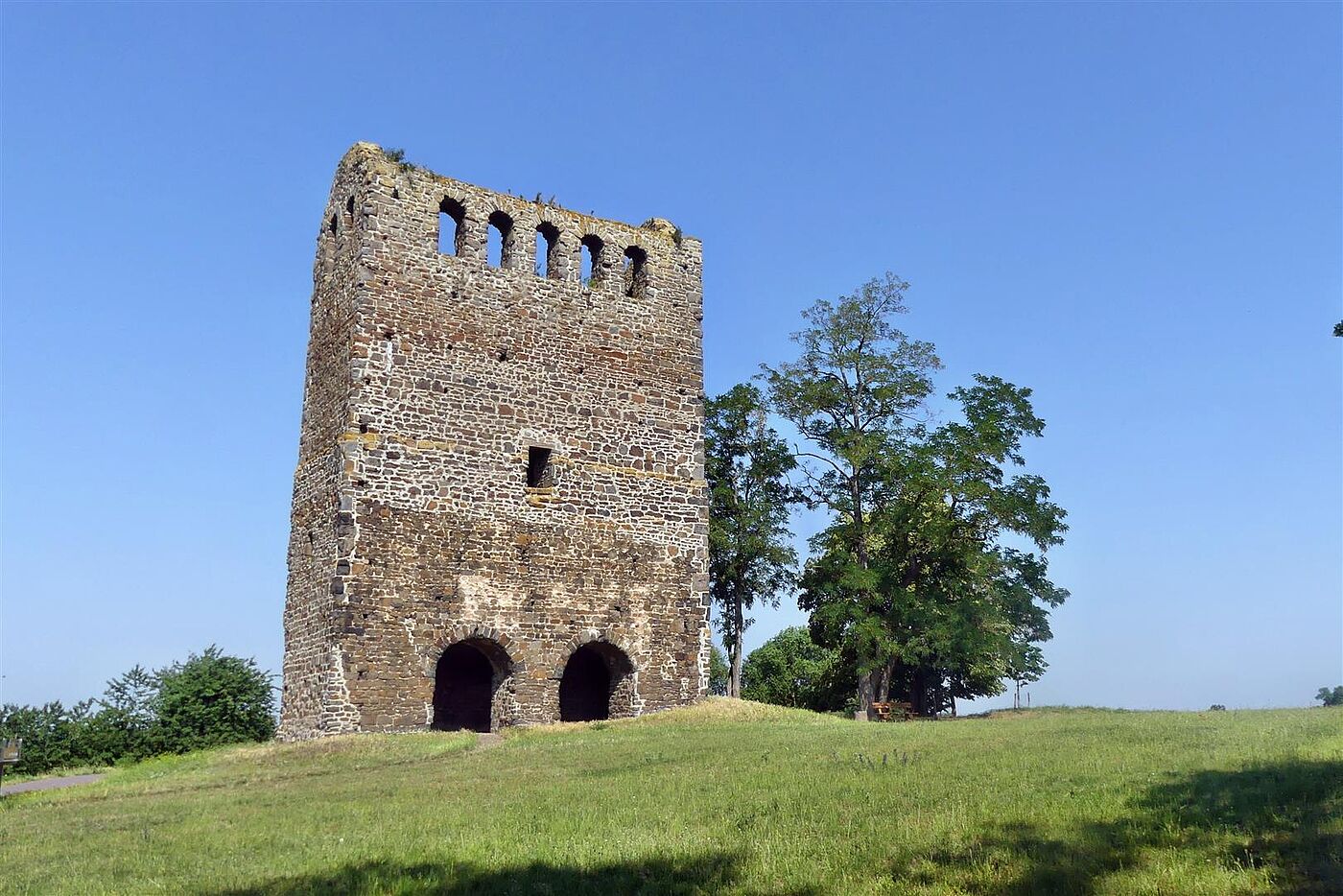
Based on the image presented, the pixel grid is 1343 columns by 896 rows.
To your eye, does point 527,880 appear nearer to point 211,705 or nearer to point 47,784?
point 47,784

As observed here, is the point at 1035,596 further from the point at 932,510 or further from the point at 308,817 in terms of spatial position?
the point at 308,817

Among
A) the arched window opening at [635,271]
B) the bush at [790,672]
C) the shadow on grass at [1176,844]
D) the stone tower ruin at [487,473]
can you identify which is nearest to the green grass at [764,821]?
the shadow on grass at [1176,844]

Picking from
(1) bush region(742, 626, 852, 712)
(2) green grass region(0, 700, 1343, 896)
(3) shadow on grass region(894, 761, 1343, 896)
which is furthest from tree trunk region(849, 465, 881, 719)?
(3) shadow on grass region(894, 761, 1343, 896)

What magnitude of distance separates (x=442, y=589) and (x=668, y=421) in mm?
6345

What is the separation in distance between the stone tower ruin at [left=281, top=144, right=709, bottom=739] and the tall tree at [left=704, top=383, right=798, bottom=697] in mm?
6204

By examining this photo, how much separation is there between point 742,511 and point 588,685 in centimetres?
832

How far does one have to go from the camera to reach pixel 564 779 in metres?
13.7

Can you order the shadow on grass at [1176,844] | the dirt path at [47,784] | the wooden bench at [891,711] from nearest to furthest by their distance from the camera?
the shadow on grass at [1176,844] < the dirt path at [47,784] < the wooden bench at [891,711]

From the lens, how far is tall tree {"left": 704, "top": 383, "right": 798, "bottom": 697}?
104ft

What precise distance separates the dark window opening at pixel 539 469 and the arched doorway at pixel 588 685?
353 cm

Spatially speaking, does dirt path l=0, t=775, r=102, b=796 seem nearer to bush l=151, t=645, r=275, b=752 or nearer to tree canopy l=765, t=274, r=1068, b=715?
bush l=151, t=645, r=275, b=752

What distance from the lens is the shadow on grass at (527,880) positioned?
8.03m

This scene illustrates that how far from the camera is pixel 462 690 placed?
24.3m

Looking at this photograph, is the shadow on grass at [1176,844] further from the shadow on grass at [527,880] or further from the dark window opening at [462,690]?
the dark window opening at [462,690]
